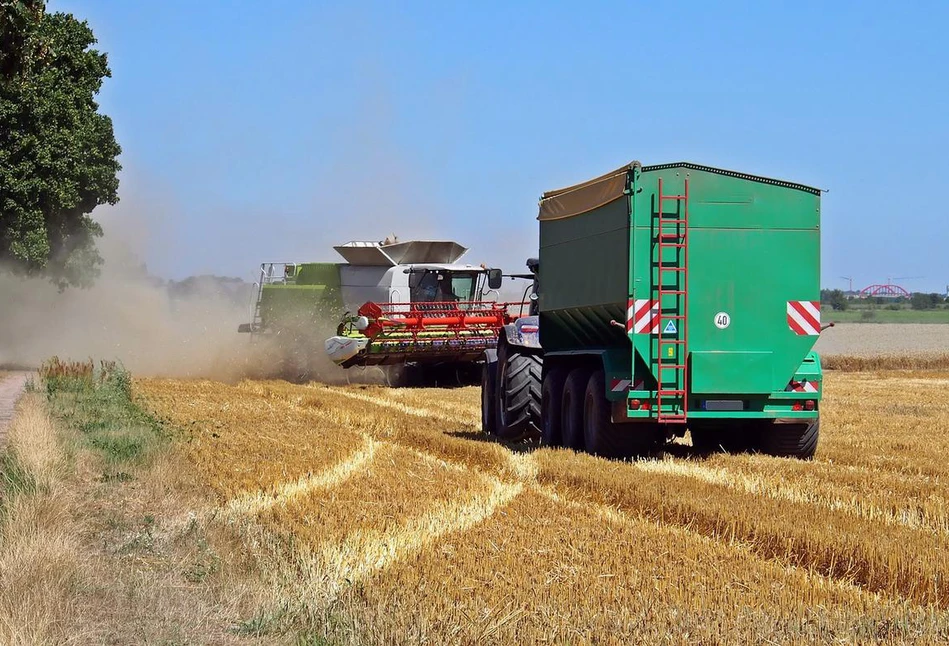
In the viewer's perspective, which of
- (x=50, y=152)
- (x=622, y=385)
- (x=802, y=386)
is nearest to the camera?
(x=622, y=385)

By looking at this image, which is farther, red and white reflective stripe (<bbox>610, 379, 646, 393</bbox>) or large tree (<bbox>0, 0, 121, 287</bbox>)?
large tree (<bbox>0, 0, 121, 287</bbox>)

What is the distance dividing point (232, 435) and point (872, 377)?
2366 centimetres

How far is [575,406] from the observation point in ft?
45.6

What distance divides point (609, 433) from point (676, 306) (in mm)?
1503

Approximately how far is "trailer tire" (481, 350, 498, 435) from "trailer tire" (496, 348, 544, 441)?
698mm

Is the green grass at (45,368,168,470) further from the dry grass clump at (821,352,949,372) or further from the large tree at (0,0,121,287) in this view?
the dry grass clump at (821,352,949,372)

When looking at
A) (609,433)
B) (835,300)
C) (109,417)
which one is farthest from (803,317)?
(835,300)

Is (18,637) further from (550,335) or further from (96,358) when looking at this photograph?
(96,358)

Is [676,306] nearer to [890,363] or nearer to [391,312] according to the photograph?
[391,312]

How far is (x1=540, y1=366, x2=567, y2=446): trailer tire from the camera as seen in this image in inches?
577

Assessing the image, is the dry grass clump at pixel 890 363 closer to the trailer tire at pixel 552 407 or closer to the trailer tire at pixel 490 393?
the trailer tire at pixel 490 393

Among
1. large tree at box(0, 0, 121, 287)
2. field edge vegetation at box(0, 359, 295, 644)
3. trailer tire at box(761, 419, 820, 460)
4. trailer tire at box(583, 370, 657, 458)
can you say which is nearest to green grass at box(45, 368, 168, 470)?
field edge vegetation at box(0, 359, 295, 644)

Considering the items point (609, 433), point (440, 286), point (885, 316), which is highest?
point (885, 316)

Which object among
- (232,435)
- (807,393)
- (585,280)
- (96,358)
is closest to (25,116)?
(96,358)
